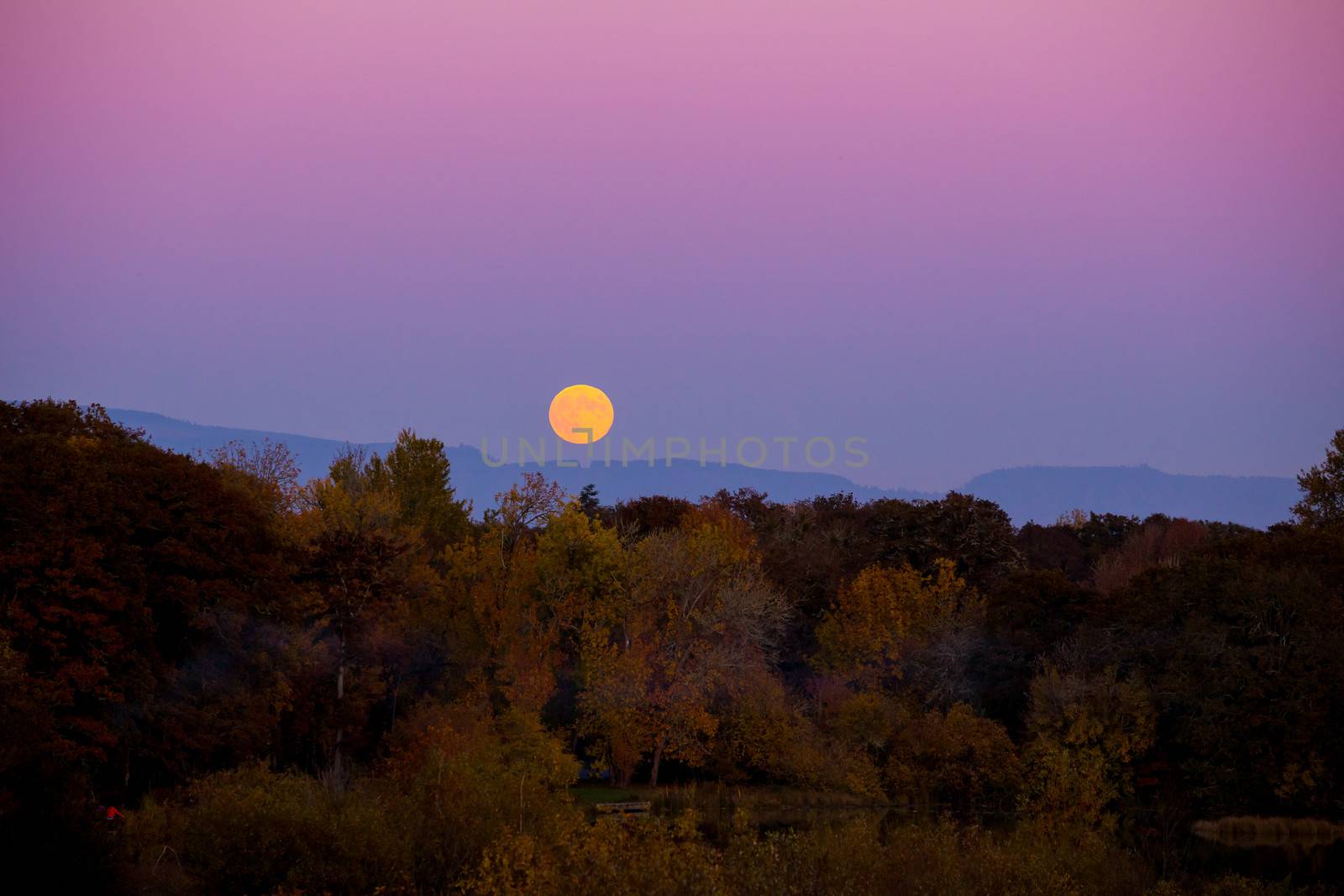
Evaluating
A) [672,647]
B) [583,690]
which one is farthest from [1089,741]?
[583,690]

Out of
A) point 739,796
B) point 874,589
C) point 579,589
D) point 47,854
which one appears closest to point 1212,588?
point 874,589

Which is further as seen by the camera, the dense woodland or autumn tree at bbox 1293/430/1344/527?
autumn tree at bbox 1293/430/1344/527

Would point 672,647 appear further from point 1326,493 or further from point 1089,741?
point 1326,493

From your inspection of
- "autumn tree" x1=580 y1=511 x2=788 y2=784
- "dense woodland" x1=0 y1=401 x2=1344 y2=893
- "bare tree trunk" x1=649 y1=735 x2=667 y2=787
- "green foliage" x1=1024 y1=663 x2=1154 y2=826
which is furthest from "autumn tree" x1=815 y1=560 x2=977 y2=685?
"bare tree trunk" x1=649 y1=735 x2=667 y2=787

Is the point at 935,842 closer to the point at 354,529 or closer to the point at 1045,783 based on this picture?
the point at 1045,783

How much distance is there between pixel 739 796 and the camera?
4694 centimetres

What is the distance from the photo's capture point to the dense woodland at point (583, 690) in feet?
77.9

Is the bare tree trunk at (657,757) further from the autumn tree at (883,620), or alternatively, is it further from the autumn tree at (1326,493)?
the autumn tree at (1326,493)

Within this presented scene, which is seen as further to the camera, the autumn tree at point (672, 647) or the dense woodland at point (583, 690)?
the autumn tree at point (672, 647)

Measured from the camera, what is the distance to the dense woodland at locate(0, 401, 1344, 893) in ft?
77.9

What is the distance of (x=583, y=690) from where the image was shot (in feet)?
167

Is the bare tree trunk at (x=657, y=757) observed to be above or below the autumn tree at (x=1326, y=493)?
below

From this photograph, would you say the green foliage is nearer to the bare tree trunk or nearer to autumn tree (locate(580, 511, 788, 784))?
autumn tree (locate(580, 511, 788, 784))

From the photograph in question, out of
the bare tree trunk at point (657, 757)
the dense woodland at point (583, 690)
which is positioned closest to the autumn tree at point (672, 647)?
the bare tree trunk at point (657, 757)
